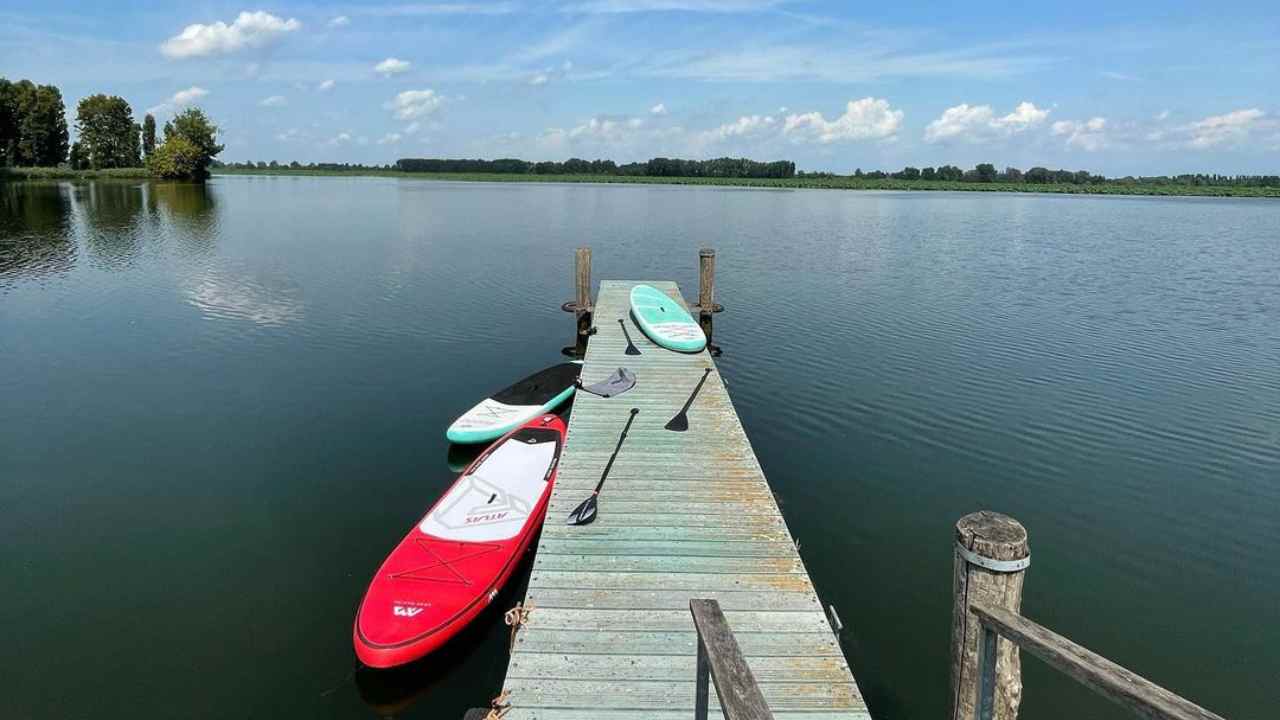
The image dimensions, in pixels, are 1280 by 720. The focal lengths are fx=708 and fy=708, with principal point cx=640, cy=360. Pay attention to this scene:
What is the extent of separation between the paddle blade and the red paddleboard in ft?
3.20

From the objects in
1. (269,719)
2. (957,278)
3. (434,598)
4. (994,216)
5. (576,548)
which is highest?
(994,216)

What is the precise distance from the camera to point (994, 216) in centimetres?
6644

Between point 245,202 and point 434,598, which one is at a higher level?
point 245,202

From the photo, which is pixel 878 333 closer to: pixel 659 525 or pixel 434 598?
pixel 659 525

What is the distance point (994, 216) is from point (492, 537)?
2741 inches

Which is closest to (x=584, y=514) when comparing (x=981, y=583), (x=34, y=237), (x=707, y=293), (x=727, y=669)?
(x=981, y=583)

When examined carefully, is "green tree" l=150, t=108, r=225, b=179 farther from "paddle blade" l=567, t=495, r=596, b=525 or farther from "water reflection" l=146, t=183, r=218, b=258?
"paddle blade" l=567, t=495, r=596, b=525

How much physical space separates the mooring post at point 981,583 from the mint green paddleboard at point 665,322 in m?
11.1

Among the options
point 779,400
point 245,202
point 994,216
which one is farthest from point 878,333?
point 245,202

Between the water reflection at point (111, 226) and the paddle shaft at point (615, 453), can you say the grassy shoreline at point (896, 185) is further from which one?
the paddle shaft at point (615, 453)

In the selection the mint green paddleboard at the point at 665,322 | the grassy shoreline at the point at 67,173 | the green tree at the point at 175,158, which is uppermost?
the green tree at the point at 175,158

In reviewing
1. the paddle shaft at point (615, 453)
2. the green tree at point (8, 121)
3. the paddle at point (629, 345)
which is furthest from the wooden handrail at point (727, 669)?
the green tree at point (8, 121)

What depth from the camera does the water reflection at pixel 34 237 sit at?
92.9 feet

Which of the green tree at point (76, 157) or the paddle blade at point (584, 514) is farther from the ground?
the green tree at point (76, 157)
